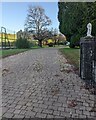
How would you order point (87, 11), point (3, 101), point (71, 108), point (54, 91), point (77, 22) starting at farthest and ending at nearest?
point (77, 22) < point (87, 11) < point (54, 91) < point (3, 101) < point (71, 108)

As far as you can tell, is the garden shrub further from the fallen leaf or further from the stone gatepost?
the fallen leaf

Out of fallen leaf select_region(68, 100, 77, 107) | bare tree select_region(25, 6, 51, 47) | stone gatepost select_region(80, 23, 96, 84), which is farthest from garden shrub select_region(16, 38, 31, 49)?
fallen leaf select_region(68, 100, 77, 107)

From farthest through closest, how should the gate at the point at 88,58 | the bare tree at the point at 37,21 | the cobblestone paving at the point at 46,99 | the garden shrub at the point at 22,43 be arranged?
the bare tree at the point at 37,21, the garden shrub at the point at 22,43, the gate at the point at 88,58, the cobblestone paving at the point at 46,99

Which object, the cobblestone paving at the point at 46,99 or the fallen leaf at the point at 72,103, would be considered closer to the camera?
the cobblestone paving at the point at 46,99

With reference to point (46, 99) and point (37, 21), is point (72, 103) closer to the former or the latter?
point (46, 99)

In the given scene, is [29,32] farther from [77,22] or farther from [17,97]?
[17,97]

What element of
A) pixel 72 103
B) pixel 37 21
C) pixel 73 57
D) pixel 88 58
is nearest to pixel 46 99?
pixel 72 103

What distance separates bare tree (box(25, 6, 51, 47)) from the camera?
4350cm

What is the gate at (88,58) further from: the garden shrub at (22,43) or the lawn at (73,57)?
the garden shrub at (22,43)

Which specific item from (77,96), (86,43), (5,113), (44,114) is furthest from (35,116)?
(86,43)

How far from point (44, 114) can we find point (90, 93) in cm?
178

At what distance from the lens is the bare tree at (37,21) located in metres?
43.5

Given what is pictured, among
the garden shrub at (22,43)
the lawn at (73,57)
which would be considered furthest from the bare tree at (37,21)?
the lawn at (73,57)

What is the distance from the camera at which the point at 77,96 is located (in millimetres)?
4828
